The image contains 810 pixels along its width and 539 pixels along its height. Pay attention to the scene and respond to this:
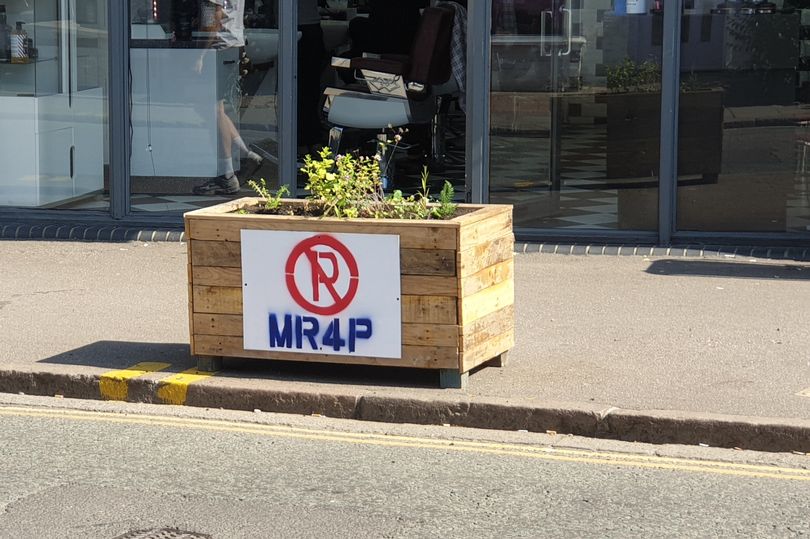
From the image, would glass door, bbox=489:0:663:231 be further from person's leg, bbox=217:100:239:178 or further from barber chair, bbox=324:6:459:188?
person's leg, bbox=217:100:239:178

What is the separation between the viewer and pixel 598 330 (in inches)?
320

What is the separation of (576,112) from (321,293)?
415 centimetres

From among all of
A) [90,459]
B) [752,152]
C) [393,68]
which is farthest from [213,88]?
[90,459]

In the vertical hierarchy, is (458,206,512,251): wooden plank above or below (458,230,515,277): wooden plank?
above

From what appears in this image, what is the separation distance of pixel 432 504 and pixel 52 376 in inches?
101

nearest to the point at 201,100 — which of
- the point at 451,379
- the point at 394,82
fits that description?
the point at 394,82

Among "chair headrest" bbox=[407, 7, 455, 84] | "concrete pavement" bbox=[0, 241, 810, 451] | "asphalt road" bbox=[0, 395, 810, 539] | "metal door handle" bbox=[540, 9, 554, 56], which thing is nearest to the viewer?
"asphalt road" bbox=[0, 395, 810, 539]

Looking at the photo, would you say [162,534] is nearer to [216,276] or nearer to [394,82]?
[216,276]

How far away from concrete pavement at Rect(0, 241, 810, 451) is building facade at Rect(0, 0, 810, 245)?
625 millimetres

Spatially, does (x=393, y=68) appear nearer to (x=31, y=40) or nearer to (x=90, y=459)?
(x=31, y=40)

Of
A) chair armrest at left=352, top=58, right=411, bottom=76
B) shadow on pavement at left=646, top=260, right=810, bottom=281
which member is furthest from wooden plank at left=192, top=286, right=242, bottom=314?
chair armrest at left=352, top=58, right=411, bottom=76

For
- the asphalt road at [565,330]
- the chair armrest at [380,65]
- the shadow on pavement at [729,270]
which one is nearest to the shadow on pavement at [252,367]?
the asphalt road at [565,330]

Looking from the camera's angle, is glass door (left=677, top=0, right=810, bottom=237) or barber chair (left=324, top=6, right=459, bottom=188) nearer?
glass door (left=677, top=0, right=810, bottom=237)

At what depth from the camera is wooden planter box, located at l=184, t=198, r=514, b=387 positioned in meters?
6.68
